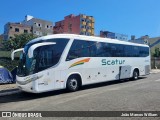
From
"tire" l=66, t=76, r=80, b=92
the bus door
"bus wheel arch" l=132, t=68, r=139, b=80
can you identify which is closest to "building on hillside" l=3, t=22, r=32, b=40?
"bus wheel arch" l=132, t=68, r=139, b=80

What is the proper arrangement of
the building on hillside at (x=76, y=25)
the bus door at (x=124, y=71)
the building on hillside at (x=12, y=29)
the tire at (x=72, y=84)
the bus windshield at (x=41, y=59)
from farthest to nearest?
the building on hillside at (x=76, y=25)
the building on hillside at (x=12, y=29)
the bus door at (x=124, y=71)
the tire at (x=72, y=84)
the bus windshield at (x=41, y=59)

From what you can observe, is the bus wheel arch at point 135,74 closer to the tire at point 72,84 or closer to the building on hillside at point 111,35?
the tire at point 72,84

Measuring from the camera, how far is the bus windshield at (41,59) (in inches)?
439

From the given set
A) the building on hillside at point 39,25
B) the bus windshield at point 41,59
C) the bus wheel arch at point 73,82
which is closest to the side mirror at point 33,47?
the bus windshield at point 41,59

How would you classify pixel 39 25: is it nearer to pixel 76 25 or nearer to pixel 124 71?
pixel 76 25

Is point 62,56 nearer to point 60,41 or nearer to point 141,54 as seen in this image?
point 60,41

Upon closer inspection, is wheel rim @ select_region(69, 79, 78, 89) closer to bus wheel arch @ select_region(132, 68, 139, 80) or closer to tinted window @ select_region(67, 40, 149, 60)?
tinted window @ select_region(67, 40, 149, 60)

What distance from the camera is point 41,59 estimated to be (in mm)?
11359

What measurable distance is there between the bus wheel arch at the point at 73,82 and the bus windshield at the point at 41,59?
1.46 meters

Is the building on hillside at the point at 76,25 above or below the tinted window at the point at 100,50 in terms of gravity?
above

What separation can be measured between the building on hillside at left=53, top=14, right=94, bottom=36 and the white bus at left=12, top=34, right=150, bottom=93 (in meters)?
76.7

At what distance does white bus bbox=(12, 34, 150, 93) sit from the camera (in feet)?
36.7

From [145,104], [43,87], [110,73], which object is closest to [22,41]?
[110,73]

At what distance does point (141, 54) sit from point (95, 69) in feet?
24.2
